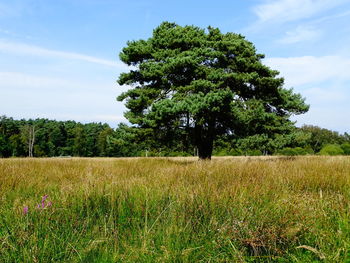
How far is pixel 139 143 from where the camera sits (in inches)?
580

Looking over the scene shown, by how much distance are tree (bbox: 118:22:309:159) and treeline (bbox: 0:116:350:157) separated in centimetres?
68

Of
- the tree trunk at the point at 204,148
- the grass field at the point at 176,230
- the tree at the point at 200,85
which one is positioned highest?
the tree at the point at 200,85

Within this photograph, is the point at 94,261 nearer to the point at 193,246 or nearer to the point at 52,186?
the point at 193,246

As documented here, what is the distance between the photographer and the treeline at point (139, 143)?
47.7ft

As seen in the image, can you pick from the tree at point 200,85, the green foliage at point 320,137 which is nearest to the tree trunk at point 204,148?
the tree at point 200,85

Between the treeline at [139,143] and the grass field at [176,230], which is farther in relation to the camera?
the treeline at [139,143]

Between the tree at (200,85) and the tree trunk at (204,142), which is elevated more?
the tree at (200,85)

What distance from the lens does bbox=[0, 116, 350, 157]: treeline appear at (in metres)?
14.5

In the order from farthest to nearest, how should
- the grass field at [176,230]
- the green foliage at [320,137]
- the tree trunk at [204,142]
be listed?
the green foliage at [320,137]
the tree trunk at [204,142]
the grass field at [176,230]

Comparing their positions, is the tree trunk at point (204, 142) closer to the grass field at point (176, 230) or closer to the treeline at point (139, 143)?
the treeline at point (139, 143)

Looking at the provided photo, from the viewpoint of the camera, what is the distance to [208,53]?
42.3ft

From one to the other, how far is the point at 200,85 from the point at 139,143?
4.53 m

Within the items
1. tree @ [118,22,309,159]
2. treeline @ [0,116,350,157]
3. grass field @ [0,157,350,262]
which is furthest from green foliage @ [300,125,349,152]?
grass field @ [0,157,350,262]

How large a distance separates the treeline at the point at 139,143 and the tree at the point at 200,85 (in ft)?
2.23
